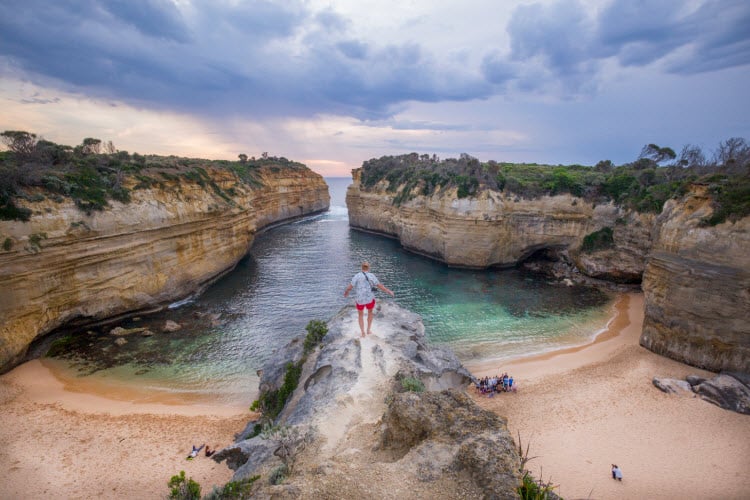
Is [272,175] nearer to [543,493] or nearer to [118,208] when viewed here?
[118,208]

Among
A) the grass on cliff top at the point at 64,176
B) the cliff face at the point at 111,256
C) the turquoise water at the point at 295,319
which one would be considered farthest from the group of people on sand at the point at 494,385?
the grass on cliff top at the point at 64,176

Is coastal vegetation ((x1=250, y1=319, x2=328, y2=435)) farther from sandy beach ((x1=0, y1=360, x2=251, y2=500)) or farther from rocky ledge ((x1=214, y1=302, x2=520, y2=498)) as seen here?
sandy beach ((x1=0, y1=360, x2=251, y2=500))

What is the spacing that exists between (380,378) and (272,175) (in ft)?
171

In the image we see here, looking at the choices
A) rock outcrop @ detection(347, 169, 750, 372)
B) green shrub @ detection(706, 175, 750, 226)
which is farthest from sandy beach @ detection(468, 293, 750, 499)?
green shrub @ detection(706, 175, 750, 226)

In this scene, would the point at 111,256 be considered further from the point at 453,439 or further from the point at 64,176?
the point at 453,439

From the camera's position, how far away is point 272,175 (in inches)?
2200

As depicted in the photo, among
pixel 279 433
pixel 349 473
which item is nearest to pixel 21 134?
pixel 279 433

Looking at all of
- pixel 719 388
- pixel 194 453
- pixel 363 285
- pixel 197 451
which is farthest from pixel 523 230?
pixel 194 453

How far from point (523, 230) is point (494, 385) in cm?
1988

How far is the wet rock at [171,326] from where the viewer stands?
60.2 ft

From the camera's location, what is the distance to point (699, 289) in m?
14.1

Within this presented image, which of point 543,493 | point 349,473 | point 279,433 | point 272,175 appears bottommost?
point 279,433

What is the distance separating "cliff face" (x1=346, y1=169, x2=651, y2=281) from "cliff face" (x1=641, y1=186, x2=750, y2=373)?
10179 millimetres

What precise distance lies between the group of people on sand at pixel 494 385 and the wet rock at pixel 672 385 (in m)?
5.51
